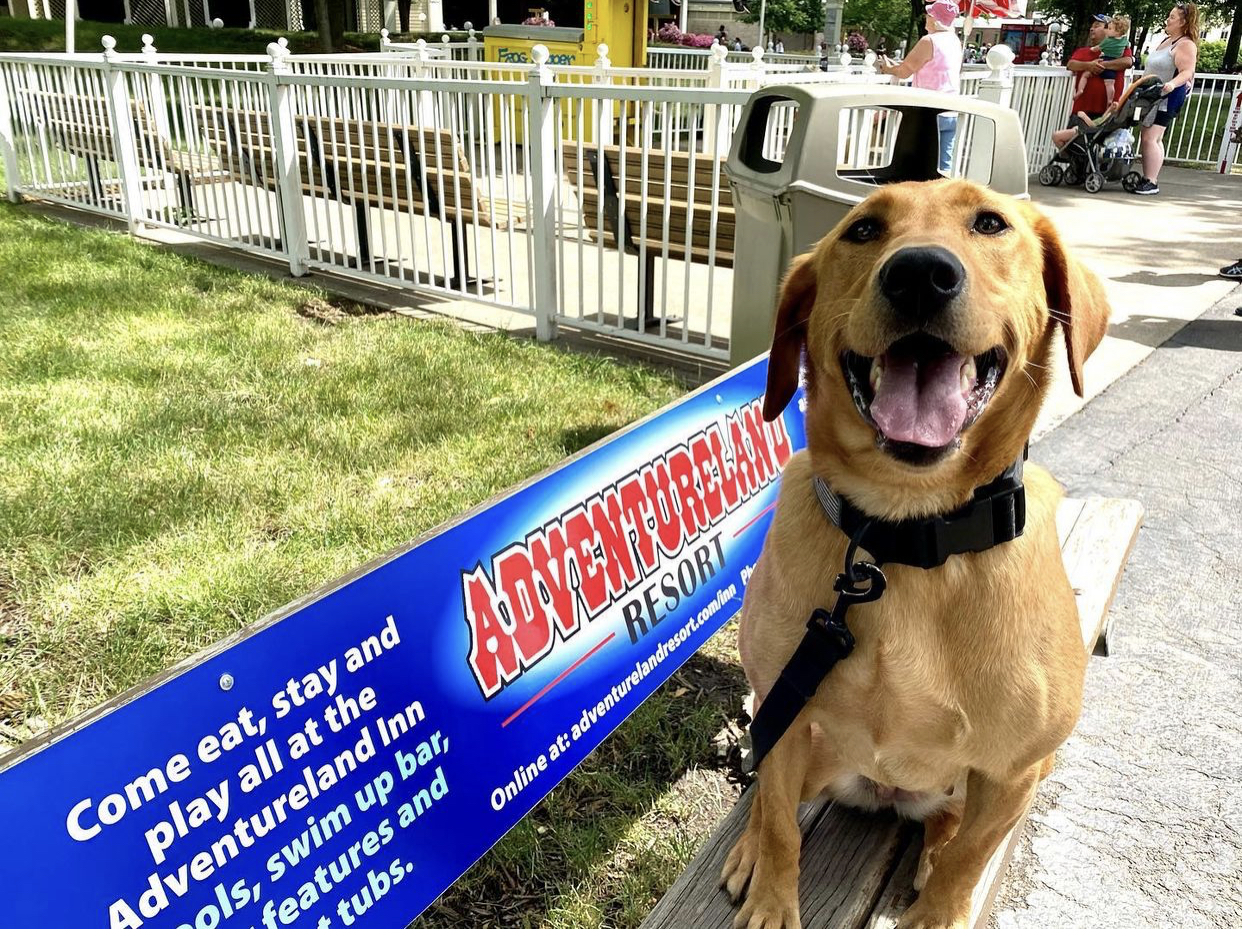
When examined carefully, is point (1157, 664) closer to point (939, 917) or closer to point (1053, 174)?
point (939, 917)

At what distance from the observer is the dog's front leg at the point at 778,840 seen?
176 centimetres

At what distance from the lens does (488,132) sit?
5.95 meters

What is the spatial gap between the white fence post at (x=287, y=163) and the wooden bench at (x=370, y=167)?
0.10 m

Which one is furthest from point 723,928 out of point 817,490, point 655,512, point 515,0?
point 515,0

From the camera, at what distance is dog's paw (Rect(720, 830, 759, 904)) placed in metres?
1.85

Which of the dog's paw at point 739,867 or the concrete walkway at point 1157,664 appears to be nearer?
the dog's paw at point 739,867

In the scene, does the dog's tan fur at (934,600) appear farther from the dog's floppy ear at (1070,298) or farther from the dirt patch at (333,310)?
the dirt patch at (333,310)

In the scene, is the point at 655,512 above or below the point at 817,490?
below

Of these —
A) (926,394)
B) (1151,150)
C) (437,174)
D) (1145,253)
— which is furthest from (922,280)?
(1151,150)

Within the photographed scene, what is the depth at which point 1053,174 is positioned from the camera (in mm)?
12680

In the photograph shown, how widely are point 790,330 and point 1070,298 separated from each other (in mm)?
531

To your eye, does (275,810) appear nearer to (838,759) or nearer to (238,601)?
(838,759)

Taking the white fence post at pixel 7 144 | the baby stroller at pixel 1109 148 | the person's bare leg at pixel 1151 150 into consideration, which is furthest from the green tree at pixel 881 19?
the white fence post at pixel 7 144

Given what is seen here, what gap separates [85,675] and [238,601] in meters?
0.48
